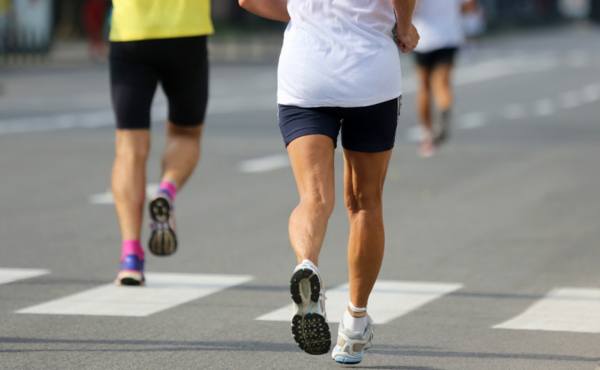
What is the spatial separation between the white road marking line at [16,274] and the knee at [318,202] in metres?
2.61

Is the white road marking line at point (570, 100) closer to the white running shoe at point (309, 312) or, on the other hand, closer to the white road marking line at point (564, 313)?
the white road marking line at point (564, 313)

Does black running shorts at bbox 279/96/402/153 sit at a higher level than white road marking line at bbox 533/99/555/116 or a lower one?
higher

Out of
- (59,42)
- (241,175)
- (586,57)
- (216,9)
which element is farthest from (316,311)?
(216,9)

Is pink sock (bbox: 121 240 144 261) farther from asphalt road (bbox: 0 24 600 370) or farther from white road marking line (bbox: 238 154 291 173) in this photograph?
white road marking line (bbox: 238 154 291 173)

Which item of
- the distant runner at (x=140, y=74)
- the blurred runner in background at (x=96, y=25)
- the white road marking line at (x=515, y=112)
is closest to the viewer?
the distant runner at (x=140, y=74)

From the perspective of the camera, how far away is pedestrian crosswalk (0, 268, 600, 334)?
18.0 ft

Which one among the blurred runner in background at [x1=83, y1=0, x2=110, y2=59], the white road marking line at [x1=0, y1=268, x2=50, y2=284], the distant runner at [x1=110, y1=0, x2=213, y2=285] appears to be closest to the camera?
the distant runner at [x1=110, y1=0, x2=213, y2=285]

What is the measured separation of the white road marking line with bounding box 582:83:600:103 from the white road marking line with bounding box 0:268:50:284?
1737 cm

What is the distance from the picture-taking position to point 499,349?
16.0ft

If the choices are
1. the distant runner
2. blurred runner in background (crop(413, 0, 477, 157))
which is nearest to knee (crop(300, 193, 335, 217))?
the distant runner

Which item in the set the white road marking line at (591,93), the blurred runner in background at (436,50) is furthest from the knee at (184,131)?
the white road marking line at (591,93)

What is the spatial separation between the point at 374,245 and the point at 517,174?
734cm

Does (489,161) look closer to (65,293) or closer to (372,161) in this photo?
(65,293)

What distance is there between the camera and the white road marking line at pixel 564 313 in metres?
5.32
